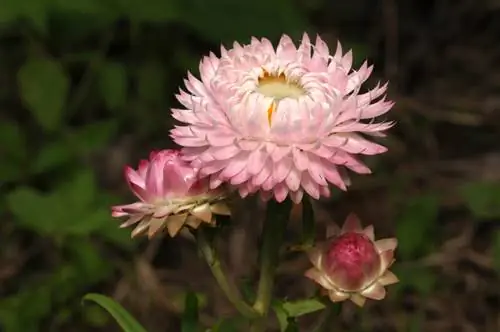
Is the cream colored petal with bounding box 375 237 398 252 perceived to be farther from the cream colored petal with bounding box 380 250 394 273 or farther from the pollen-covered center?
the pollen-covered center

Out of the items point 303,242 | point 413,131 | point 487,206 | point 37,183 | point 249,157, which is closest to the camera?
point 249,157

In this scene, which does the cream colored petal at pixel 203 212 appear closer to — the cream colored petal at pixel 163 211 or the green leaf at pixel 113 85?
the cream colored petal at pixel 163 211

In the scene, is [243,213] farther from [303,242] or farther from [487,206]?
[303,242]

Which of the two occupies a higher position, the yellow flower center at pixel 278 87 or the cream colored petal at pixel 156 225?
the yellow flower center at pixel 278 87

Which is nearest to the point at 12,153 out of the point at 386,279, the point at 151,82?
the point at 151,82

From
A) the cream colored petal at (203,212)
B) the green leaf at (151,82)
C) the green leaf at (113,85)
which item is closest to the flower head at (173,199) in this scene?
the cream colored petal at (203,212)

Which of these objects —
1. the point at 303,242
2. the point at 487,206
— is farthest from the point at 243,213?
the point at 303,242

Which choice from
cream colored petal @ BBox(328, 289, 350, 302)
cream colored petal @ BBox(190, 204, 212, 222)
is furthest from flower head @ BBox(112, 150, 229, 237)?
cream colored petal @ BBox(328, 289, 350, 302)
